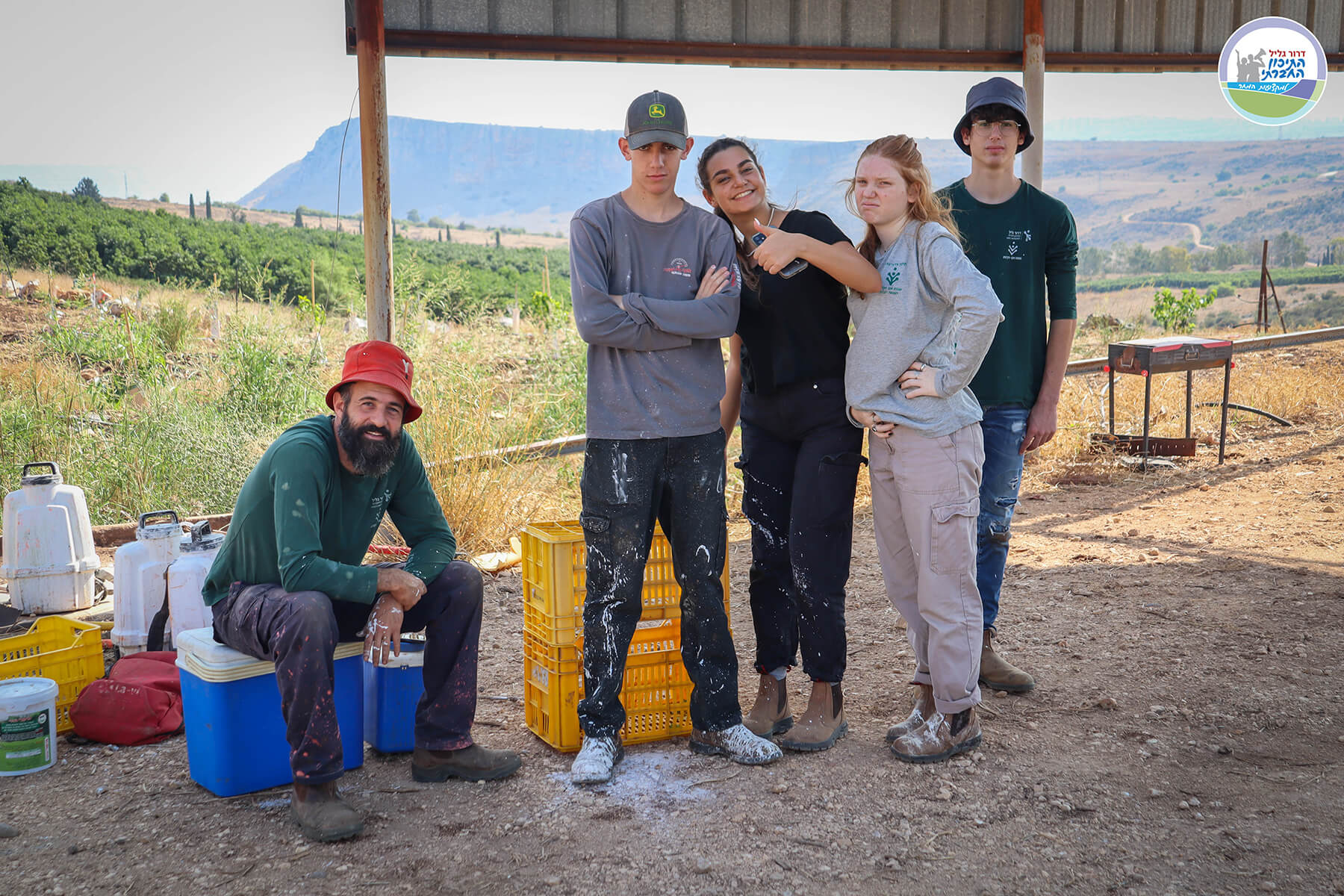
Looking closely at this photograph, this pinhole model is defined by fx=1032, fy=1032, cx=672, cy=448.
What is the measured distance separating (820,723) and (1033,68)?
515cm

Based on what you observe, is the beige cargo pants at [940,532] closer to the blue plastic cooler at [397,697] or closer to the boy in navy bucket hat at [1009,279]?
the boy in navy bucket hat at [1009,279]

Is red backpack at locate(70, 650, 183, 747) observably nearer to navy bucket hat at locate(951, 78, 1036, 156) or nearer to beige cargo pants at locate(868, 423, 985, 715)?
beige cargo pants at locate(868, 423, 985, 715)

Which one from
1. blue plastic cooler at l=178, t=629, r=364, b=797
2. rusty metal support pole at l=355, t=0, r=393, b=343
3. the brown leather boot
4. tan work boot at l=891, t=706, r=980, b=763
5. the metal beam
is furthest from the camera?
the metal beam

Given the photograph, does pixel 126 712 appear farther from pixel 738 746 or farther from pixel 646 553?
pixel 738 746

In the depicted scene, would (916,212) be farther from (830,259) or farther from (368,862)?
(368,862)

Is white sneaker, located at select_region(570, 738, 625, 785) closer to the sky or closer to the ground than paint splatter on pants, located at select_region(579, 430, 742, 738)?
closer to the ground

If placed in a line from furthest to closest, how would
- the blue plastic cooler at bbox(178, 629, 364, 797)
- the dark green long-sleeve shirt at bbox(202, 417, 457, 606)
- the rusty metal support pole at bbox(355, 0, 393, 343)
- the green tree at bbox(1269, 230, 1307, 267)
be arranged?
the green tree at bbox(1269, 230, 1307, 267) < the rusty metal support pole at bbox(355, 0, 393, 343) < the blue plastic cooler at bbox(178, 629, 364, 797) < the dark green long-sleeve shirt at bbox(202, 417, 457, 606)

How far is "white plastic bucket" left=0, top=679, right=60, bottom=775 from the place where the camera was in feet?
11.5

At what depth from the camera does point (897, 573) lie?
144 inches

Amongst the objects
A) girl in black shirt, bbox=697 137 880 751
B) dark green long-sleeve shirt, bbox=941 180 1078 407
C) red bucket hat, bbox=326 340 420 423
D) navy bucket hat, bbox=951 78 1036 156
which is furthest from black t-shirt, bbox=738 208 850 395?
red bucket hat, bbox=326 340 420 423

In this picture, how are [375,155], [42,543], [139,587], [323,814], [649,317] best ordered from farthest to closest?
[375,155]
[42,543]
[139,587]
[649,317]
[323,814]

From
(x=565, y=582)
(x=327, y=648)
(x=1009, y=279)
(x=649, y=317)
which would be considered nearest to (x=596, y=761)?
(x=565, y=582)

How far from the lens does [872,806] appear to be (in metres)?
3.24

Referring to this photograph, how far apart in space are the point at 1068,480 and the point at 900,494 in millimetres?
5415
